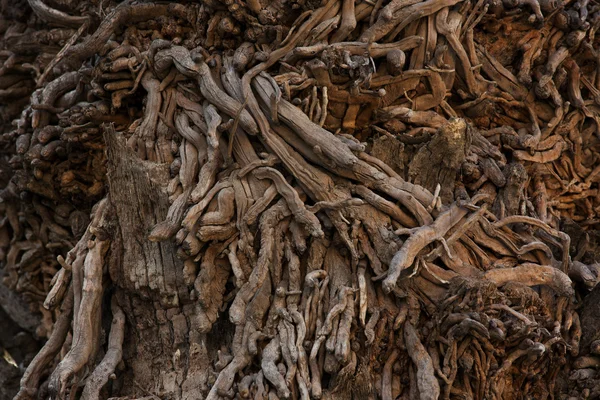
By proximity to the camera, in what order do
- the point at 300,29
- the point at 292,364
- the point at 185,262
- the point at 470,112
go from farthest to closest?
the point at 470,112, the point at 300,29, the point at 185,262, the point at 292,364

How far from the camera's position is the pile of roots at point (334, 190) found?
12.9 feet

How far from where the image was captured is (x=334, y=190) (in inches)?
164

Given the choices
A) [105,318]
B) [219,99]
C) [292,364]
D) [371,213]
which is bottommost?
[105,318]

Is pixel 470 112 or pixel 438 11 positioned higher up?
pixel 438 11

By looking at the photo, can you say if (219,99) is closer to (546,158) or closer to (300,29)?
(300,29)

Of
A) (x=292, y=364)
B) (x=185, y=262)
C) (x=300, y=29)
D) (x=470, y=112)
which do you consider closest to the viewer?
(x=292, y=364)

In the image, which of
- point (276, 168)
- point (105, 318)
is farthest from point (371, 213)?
point (105, 318)

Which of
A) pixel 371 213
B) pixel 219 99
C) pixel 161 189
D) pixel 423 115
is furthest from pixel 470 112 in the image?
pixel 161 189

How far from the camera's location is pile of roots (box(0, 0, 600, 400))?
392cm

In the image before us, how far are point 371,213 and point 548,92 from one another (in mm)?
1523

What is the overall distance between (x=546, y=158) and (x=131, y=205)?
2.41m

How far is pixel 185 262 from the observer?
4086 millimetres

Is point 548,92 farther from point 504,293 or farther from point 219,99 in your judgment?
point 219,99

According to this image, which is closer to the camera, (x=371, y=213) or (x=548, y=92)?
(x=371, y=213)
